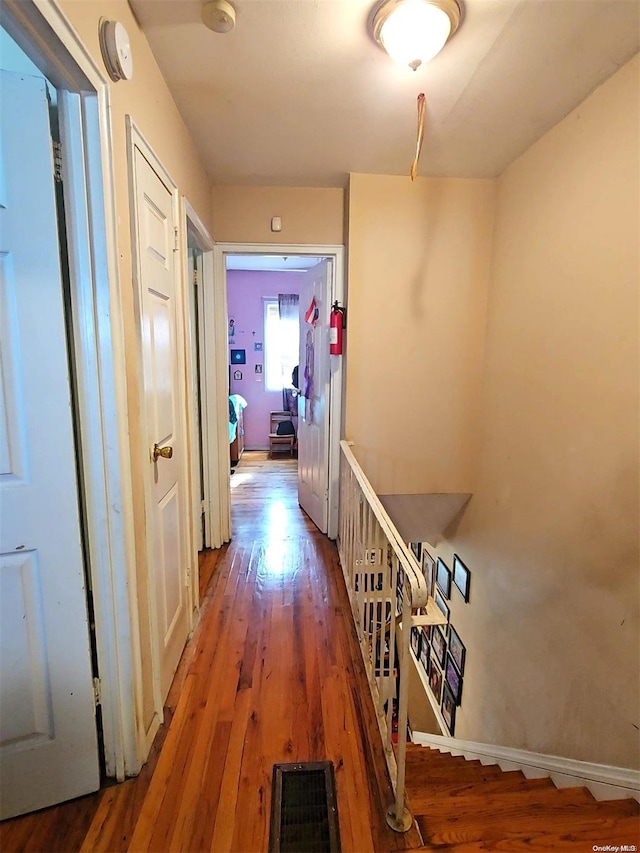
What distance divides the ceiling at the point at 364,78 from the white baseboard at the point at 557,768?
2.63 metres

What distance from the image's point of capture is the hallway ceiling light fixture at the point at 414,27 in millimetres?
1239

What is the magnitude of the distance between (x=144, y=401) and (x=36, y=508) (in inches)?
17.1

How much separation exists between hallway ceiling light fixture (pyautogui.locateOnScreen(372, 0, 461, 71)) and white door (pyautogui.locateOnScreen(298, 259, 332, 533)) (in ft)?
4.47

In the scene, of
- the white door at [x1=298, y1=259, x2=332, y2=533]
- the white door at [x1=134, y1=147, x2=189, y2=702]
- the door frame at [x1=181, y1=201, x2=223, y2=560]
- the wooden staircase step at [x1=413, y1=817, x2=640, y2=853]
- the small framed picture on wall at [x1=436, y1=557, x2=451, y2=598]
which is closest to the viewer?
the wooden staircase step at [x1=413, y1=817, x2=640, y2=853]

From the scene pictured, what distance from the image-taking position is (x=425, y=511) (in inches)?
119

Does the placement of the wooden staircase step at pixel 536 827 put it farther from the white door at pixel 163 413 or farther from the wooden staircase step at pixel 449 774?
the white door at pixel 163 413

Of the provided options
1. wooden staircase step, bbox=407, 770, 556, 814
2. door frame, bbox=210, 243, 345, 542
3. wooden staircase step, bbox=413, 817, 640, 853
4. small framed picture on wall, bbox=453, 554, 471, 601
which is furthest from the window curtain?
wooden staircase step, bbox=413, 817, 640, 853

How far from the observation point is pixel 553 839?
114 centimetres

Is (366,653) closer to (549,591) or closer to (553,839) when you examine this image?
(553,839)

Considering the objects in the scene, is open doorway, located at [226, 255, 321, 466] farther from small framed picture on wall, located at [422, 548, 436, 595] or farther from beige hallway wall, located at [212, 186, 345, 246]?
beige hallway wall, located at [212, 186, 345, 246]

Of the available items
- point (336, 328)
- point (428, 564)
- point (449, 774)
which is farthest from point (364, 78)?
point (428, 564)

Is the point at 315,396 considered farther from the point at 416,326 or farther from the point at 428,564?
the point at 428,564

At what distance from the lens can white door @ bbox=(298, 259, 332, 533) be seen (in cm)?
288

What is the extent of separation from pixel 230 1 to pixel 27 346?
125 centimetres
